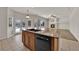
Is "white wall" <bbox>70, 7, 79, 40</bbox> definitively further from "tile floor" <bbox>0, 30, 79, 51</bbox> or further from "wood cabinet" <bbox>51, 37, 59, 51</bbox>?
"wood cabinet" <bbox>51, 37, 59, 51</bbox>

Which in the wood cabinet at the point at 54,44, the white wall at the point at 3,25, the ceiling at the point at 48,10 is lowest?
the wood cabinet at the point at 54,44

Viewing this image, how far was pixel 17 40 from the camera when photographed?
158 centimetres

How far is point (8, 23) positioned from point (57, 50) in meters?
0.91

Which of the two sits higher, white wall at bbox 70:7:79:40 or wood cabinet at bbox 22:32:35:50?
white wall at bbox 70:7:79:40

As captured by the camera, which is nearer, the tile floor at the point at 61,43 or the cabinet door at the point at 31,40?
the tile floor at the point at 61,43

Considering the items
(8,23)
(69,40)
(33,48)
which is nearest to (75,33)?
(69,40)

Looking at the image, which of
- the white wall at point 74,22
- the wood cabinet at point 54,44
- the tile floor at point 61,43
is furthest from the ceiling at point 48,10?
the wood cabinet at point 54,44

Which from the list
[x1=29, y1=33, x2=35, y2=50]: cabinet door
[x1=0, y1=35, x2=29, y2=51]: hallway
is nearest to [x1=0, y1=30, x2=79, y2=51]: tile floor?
[x1=0, y1=35, x2=29, y2=51]: hallway

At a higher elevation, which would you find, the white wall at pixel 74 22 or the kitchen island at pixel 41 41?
the white wall at pixel 74 22

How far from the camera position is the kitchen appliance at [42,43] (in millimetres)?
1617

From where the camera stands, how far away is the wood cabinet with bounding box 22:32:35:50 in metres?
1.64

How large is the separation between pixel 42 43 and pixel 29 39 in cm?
25

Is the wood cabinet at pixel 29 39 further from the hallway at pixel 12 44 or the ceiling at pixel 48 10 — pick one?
the ceiling at pixel 48 10
